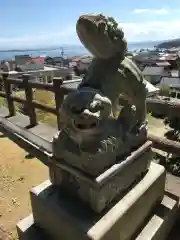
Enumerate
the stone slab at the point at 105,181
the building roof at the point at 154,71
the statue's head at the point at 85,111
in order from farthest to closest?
the building roof at the point at 154,71, the stone slab at the point at 105,181, the statue's head at the point at 85,111

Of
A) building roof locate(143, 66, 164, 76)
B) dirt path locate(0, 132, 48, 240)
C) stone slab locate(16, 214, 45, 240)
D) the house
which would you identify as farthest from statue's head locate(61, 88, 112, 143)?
building roof locate(143, 66, 164, 76)

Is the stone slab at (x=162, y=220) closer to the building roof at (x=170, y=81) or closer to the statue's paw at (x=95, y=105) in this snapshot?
the statue's paw at (x=95, y=105)

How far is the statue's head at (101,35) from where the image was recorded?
1.41 meters

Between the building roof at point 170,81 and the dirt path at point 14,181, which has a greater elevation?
the dirt path at point 14,181

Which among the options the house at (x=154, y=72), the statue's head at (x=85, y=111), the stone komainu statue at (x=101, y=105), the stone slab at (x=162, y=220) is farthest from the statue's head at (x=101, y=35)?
the house at (x=154, y=72)

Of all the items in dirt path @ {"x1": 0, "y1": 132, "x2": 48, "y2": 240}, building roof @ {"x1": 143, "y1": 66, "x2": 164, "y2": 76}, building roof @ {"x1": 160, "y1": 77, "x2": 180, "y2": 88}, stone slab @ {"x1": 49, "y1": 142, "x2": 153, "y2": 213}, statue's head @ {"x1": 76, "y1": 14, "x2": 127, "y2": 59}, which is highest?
statue's head @ {"x1": 76, "y1": 14, "x2": 127, "y2": 59}

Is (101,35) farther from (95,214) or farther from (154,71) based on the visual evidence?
(154,71)

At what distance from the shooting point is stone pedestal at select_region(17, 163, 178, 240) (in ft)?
5.19

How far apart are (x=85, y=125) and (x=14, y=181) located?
2.13 metres

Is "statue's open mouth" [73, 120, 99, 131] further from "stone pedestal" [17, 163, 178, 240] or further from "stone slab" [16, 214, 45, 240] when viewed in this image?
"stone slab" [16, 214, 45, 240]

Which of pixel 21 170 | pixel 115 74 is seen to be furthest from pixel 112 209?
pixel 21 170

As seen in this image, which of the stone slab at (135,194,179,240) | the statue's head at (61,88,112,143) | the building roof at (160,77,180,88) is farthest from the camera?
the building roof at (160,77,180,88)

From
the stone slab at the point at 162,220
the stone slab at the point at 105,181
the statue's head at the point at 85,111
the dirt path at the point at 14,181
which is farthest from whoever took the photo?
the dirt path at the point at 14,181

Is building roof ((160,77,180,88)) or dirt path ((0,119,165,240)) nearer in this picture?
dirt path ((0,119,165,240))
